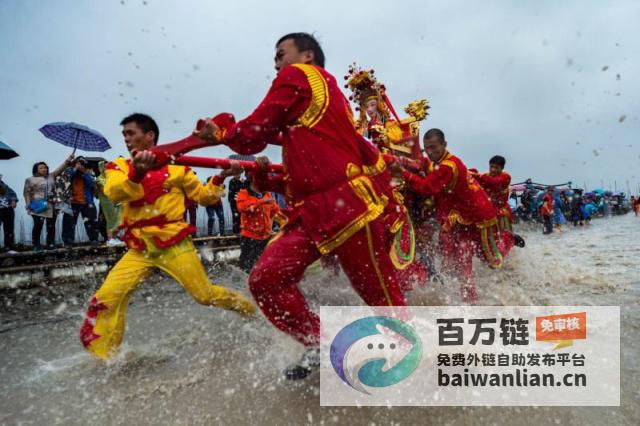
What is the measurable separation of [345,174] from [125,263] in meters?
1.91

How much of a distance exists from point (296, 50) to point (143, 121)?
1.46m

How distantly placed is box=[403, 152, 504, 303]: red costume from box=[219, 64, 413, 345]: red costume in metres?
2.00

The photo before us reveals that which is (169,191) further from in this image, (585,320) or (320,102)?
(585,320)

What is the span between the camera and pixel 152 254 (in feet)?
10.5

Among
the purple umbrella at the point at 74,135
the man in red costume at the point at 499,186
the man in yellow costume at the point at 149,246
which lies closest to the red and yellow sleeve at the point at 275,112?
the man in yellow costume at the point at 149,246

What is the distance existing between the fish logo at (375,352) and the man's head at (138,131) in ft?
6.54

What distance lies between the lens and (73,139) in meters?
8.13

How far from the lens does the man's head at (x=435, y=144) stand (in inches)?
177

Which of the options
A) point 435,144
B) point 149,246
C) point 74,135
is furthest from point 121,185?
point 74,135

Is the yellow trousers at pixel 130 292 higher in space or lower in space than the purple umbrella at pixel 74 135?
lower

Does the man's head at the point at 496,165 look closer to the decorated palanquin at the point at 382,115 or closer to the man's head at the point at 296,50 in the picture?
the decorated palanquin at the point at 382,115

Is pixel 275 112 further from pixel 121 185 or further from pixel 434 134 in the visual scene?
pixel 434 134

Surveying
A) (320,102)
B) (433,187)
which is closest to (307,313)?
(320,102)

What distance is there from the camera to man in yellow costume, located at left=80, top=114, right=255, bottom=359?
118 inches
